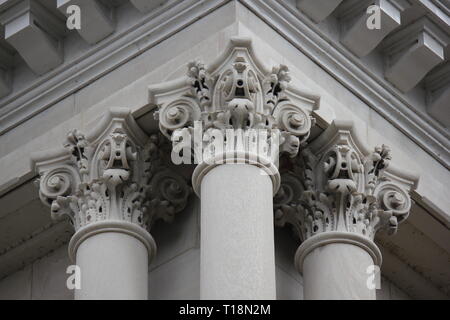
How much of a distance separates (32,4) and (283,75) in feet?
9.49

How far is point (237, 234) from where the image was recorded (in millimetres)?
17406

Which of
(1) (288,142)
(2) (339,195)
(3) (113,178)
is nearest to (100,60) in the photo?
(3) (113,178)

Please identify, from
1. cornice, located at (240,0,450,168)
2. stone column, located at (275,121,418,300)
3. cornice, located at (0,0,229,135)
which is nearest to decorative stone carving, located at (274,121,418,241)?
stone column, located at (275,121,418,300)

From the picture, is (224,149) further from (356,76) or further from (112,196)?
(356,76)

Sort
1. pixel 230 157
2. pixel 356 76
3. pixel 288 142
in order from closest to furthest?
1. pixel 230 157
2. pixel 288 142
3. pixel 356 76

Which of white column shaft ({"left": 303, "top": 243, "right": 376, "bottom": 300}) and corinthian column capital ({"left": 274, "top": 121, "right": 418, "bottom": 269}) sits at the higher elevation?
corinthian column capital ({"left": 274, "top": 121, "right": 418, "bottom": 269})

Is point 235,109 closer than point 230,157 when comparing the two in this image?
No

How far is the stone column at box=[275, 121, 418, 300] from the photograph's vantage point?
721 inches

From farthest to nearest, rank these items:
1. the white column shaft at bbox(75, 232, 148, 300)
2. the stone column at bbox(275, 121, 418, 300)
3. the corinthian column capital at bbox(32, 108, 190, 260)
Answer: the corinthian column capital at bbox(32, 108, 190, 260) < the stone column at bbox(275, 121, 418, 300) < the white column shaft at bbox(75, 232, 148, 300)

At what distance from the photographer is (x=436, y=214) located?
20.2 meters

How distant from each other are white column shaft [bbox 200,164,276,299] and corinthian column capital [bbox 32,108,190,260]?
0.93 m

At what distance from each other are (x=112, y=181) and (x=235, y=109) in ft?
4.43

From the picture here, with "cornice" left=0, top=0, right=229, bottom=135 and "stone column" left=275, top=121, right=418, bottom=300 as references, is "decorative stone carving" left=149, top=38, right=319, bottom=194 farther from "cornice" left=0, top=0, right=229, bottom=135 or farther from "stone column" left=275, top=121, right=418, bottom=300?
"cornice" left=0, top=0, right=229, bottom=135

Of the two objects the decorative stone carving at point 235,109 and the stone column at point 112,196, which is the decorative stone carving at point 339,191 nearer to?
the decorative stone carving at point 235,109
